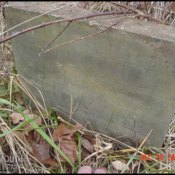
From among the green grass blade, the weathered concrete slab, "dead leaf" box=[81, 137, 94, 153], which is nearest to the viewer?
the weathered concrete slab

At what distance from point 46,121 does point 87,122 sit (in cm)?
24

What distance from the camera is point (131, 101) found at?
1.45 m

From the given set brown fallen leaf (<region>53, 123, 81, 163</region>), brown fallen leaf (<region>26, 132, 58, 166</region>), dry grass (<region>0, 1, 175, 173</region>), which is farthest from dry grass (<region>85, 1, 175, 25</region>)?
brown fallen leaf (<region>26, 132, 58, 166</region>)

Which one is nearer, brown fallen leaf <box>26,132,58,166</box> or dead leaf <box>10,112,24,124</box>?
brown fallen leaf <box>26,132,58,166</box>

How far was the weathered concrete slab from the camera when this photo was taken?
1.26 m

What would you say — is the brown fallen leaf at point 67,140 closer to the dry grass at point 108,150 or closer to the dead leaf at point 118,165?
the dry grass at point 108,150

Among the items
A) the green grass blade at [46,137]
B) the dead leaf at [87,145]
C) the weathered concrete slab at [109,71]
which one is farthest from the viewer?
the dead leaf at [87,145]

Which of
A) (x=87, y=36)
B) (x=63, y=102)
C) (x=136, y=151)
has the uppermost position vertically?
(x=87, y=36)

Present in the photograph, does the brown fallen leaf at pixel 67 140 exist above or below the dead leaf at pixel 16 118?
below

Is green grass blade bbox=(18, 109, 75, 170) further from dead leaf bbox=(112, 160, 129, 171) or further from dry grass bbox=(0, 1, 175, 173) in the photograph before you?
dead leaf bbox=(112, 160, 129, 171)

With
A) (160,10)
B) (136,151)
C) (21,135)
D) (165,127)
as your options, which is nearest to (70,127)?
(21,135)

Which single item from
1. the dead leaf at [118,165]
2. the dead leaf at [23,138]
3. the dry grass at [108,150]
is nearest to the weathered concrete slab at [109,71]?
the dry grass at [108,150]

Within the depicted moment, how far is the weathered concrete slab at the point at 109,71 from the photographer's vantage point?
1.26 m

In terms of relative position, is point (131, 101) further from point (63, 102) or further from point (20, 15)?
point (20, 15)
